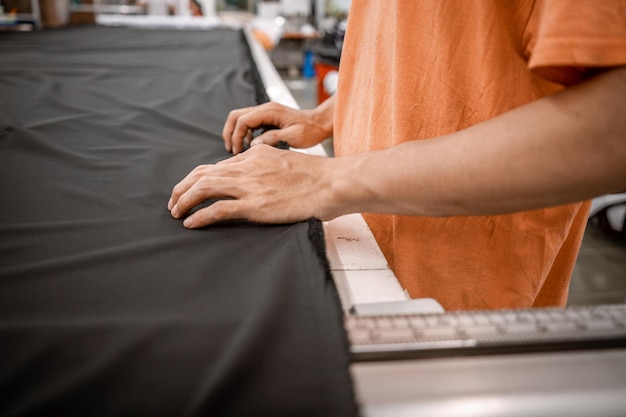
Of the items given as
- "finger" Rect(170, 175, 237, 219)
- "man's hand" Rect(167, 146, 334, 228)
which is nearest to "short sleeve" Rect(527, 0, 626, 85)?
"man's hand" Rect(167, 146, 334, 228)

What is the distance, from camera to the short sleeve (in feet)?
1.24

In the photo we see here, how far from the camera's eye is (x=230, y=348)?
1.15 ft

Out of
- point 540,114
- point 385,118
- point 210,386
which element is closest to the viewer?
point 210,386

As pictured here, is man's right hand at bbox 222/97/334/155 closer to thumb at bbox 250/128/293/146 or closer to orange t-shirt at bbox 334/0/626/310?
thumb at bbox 250/128/293/146

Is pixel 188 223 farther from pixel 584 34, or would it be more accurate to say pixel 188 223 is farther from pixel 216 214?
pixel 584 34

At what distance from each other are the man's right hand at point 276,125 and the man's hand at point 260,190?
21 centimetres

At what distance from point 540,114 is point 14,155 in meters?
0.83

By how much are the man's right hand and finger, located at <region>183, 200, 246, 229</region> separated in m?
0.26

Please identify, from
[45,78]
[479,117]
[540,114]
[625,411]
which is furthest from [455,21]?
[45,78]

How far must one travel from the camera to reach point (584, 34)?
38 centimetres

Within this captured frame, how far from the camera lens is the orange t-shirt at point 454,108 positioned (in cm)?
57

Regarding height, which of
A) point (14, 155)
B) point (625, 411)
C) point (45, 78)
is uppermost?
point (45, 78)

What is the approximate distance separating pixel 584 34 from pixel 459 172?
0.54ft

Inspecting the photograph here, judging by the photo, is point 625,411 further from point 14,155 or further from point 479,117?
point 14,155
